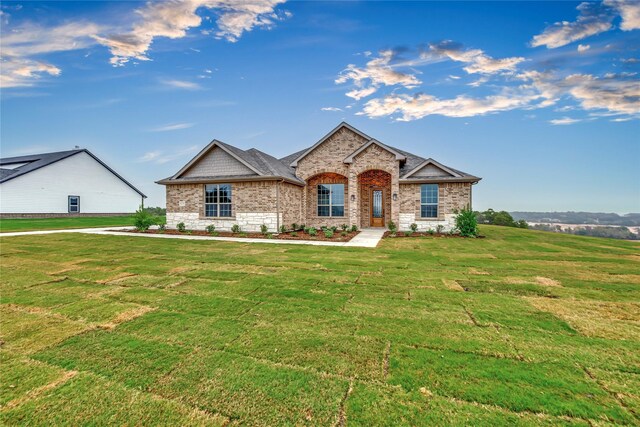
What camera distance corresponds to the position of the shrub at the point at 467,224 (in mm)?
14555

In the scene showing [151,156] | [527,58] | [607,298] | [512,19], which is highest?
[512,19]

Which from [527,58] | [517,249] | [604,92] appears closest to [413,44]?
[527,58]

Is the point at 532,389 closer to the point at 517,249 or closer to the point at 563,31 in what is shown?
the point at 517,249

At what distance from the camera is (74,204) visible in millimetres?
30516

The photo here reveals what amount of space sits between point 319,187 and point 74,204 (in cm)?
3087

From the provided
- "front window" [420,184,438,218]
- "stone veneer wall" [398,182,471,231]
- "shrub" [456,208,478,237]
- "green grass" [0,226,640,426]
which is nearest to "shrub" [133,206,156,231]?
"green grass" [0,226,640,426]

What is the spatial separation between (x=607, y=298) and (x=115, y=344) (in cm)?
819

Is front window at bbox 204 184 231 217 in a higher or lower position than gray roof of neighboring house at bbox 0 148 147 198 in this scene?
lower

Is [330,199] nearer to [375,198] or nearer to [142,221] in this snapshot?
[375,198]

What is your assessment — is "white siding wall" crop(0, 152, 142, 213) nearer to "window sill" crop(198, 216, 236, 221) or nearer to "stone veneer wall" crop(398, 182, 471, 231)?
"window sill" crop(198, 216, 236, 221)

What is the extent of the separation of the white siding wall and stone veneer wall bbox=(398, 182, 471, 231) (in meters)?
36.3

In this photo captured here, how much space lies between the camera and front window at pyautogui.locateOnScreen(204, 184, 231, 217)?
16.6 metres

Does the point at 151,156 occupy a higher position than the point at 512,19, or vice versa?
the point at 512,19

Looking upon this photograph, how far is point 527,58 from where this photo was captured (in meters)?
15.2
